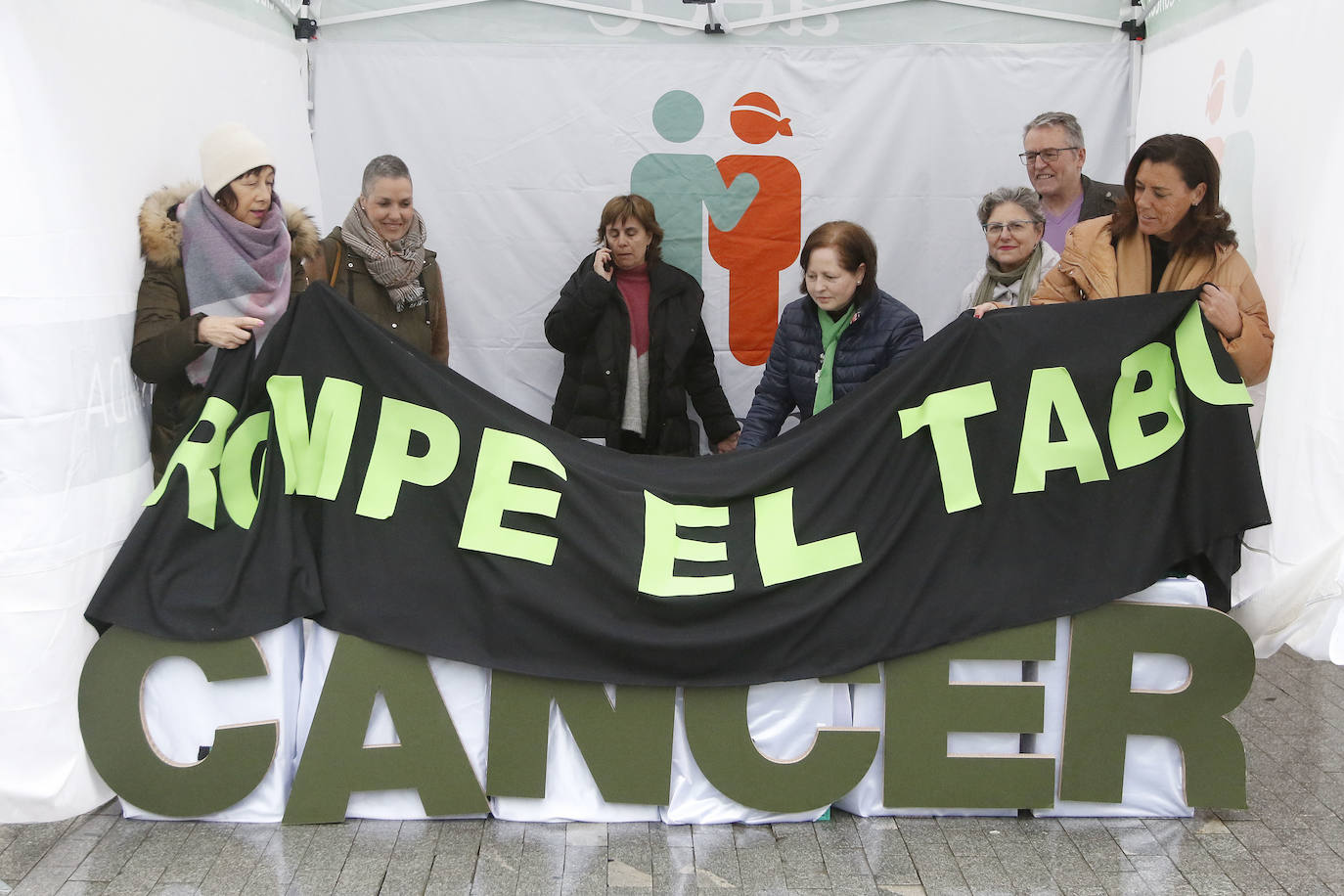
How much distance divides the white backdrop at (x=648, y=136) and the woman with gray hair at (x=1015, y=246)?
96 centimetres

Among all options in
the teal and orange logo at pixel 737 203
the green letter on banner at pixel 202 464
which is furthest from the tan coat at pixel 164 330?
the teal and orange logo at pixel 737 203

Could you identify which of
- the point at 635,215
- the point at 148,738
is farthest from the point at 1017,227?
the point at 148,738

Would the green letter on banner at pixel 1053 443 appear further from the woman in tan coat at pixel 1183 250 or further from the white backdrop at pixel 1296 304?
the white backdrop at pixel 1296 304

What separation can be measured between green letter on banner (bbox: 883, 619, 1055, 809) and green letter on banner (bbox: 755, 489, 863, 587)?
0.98ft

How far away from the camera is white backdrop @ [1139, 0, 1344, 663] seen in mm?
3293

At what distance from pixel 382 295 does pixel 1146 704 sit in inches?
114

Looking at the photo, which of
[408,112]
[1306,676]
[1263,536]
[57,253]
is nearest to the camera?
[57,253]

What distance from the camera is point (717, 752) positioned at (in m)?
3.14

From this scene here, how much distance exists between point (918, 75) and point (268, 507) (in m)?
3.23

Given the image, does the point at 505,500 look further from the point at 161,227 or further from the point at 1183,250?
the point at 1183,250

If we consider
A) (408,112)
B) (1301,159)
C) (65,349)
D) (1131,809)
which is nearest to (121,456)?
(65,349)

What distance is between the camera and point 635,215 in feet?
15.5

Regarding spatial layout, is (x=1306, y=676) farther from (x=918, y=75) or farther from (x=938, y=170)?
(x=918, y=75)

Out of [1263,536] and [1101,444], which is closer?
[1101,444]
